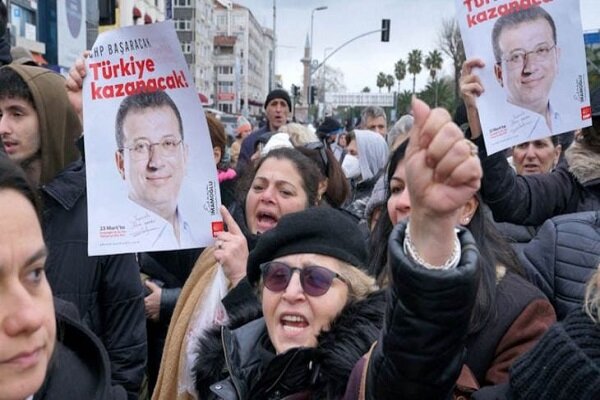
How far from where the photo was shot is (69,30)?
894 inches

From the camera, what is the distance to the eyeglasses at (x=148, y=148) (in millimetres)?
2734

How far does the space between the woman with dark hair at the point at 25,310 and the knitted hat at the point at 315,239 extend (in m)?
0.88

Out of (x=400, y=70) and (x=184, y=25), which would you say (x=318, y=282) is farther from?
(x=400, y=70)

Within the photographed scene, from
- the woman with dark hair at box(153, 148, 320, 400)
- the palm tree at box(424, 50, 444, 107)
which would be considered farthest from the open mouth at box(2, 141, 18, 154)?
the palm tree at box(424, 50, 444, 107)

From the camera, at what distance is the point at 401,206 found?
2.65 meters

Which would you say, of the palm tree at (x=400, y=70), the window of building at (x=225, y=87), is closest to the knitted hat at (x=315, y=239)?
the palm tree at (x=400, y=70)

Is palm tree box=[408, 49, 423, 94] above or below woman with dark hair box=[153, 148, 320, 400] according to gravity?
above

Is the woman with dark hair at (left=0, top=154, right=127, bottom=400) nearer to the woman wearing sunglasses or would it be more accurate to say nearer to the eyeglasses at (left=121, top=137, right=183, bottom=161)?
the woman wearing sunglasses

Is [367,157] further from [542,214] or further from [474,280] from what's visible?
[474,280]

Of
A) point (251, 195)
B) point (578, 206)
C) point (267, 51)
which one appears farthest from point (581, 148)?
point (267, 51)

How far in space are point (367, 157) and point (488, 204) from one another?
11.7ft

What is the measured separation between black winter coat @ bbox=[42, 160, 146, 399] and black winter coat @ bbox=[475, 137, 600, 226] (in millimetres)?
1572

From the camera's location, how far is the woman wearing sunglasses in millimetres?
1363

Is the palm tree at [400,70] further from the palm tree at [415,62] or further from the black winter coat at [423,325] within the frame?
the black winter coat at [423,325]
